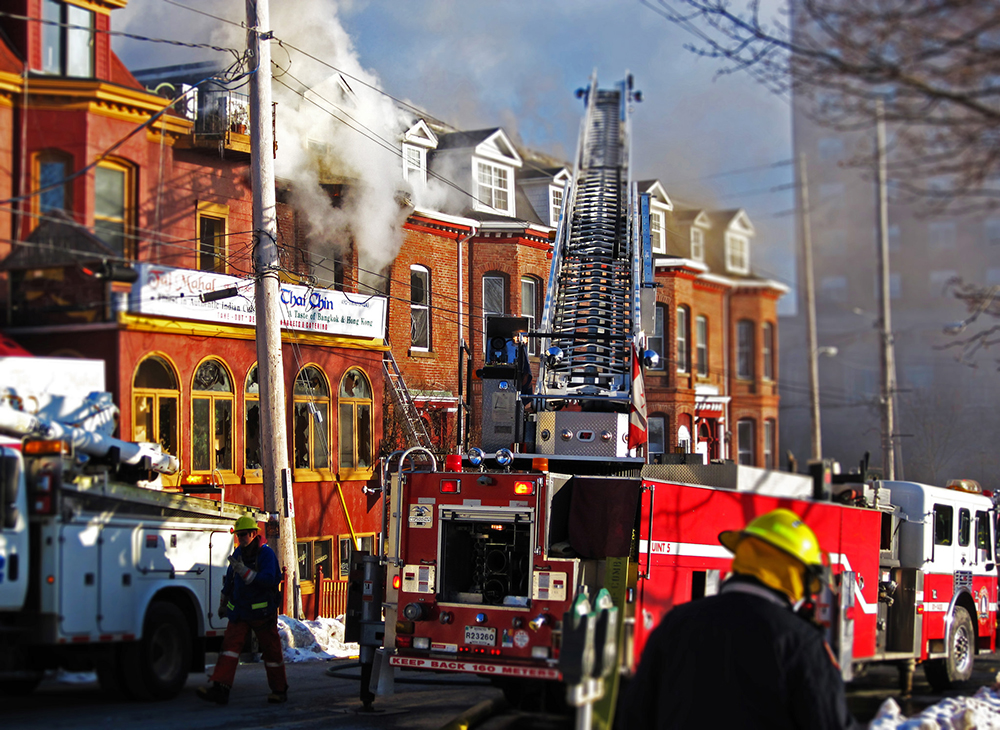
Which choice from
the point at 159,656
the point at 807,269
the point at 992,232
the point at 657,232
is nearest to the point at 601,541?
the point at 807,269

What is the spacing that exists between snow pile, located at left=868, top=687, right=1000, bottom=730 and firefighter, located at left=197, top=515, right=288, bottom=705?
5.05 m

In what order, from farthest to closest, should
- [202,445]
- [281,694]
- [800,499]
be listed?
[202,445]
[281,694]
[800,499]

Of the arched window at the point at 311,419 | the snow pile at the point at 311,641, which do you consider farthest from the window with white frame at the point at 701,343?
the snow pile at the point at 311,641

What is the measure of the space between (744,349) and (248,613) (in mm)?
11053

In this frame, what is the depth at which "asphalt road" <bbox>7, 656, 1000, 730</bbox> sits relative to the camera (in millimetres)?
8617

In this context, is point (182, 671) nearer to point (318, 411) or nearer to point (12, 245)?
point (12, 245)

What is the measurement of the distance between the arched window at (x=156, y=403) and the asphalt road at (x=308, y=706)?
88.2 inches

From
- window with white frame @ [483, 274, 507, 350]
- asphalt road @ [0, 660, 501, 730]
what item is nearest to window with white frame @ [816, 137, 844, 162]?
asphalt road @ [0, 660, 501, 730]

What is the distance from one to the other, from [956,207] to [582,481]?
3409mm

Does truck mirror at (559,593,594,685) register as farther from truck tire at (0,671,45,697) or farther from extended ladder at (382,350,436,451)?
extended ladder at (382,350,436,451)

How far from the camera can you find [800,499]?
15.5 feet

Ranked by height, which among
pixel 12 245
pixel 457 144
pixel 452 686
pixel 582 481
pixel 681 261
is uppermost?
pixel 457 144

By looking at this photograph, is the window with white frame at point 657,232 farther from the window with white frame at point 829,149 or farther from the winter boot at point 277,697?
the winter boot at point 277,697

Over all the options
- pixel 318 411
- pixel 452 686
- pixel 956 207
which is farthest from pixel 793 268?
pixel 318 411
